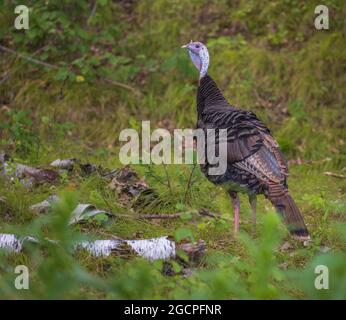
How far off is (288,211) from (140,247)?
1089 mm

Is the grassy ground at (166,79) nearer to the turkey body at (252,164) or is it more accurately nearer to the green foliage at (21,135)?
the green foliage at (21,135)

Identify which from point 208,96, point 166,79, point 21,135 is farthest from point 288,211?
point 166,79

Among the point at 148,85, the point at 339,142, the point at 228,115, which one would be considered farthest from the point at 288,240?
the point at 148,85

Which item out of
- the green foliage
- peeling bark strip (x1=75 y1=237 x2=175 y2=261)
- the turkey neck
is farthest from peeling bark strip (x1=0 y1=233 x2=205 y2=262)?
the green foliage

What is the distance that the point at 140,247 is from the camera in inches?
162

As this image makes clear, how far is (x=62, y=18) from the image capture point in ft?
25.0

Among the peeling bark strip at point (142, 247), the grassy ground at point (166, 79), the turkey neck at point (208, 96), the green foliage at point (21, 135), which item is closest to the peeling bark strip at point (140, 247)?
the peeling bark strip at point (142, 247)

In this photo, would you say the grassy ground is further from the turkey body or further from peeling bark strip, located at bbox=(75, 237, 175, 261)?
peeling bark strip, located at bbox=(75, 237, 175, 261)

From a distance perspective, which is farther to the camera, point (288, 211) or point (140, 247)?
point (288, 211)

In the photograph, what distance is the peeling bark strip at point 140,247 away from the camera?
13.2 feet

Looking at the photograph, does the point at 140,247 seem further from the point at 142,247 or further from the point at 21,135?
the point at 21,135

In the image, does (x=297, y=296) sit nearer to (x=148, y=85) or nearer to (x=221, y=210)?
(x=221, y=210)

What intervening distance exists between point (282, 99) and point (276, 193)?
365cm

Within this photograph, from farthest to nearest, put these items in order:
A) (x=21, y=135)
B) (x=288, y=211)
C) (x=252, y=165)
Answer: (x=21, y=135)
(x=252, y=165)
(x=288, y=211)
